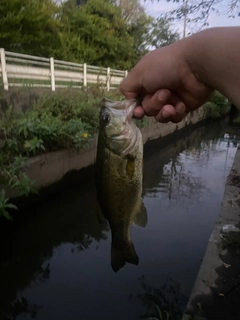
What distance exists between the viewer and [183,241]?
4.84 meters

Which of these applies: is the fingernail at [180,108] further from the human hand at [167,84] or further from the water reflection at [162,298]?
the water reflection at [162,298]

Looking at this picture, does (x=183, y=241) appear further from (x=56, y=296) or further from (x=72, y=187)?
(x=72, y=187)

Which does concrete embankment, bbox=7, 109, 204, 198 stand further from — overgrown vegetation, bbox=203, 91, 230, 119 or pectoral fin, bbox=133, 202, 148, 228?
overgrown vegetation, bbox=203, 91, 230, 119

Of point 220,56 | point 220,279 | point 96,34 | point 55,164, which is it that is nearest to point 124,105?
point 220,56

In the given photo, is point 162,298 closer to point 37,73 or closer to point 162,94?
point 162,94

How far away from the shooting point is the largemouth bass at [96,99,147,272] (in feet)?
6.02

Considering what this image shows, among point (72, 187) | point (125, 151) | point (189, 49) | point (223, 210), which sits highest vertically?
point (189, 49)

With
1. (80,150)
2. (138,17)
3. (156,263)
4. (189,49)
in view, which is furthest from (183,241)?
(138,17)

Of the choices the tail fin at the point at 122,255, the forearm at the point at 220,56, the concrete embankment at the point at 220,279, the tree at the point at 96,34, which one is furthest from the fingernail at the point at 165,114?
the tree at the point at 96,34

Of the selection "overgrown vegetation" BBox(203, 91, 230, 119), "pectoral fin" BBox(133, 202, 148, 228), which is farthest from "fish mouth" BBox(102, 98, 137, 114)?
"overgrown vegetation" BBox(203, 91, 230, 119)

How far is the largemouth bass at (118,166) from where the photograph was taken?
1.83 metres

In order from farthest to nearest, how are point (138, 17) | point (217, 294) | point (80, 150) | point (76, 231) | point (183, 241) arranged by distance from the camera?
point (138, 17), point (80, 150), point (76, 231), point (183, 241), point (217, 294)

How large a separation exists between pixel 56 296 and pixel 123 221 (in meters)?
2.32

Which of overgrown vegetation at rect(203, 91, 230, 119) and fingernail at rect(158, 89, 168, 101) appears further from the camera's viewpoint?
overgrown vegetation at rect(203, 91, 230, 119)
